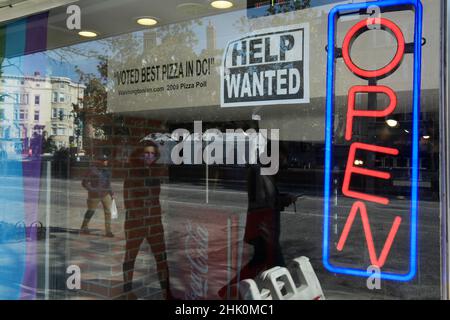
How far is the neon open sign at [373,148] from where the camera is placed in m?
1.92

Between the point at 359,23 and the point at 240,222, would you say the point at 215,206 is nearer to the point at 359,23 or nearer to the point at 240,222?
the point at 240,222

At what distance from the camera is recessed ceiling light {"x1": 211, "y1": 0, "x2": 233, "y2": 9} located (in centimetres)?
277

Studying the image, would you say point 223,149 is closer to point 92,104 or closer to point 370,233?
point 92,104

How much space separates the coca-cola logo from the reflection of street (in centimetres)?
7

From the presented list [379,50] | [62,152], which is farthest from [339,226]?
[62,152]

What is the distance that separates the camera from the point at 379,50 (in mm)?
2125

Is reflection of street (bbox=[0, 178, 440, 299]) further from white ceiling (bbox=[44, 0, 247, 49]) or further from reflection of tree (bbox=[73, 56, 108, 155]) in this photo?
white ceiling (bbox=[44, 0, 247, 49])

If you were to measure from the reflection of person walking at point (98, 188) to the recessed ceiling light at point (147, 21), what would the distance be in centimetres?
109

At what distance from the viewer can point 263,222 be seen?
3244mm

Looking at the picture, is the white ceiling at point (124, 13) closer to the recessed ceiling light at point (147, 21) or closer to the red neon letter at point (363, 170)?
the recessed ceiling light at point (147, 21)

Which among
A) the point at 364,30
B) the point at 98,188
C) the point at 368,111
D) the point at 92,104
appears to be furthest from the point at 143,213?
the point at 364,30

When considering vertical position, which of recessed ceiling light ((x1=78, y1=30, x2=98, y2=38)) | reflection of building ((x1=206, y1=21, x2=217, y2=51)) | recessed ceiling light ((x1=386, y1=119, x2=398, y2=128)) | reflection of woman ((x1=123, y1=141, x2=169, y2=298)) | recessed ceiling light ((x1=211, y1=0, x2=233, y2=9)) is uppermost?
recessed ceiling light ((x1=211, y1=0, x2=233, y2=9))

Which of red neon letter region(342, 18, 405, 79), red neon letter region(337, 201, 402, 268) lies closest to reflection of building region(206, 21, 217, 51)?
red neon letter region(342, 18, 405, 79)

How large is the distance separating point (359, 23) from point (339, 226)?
1.08m
